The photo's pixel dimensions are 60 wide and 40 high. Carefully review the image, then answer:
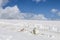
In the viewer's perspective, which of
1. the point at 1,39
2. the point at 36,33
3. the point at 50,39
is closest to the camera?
the point at 1,39

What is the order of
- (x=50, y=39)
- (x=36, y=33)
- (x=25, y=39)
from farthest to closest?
1. (x=36, y=33)
2. (x=50, y=39)
3. (x=25, y=39)

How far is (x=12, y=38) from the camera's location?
8062mm

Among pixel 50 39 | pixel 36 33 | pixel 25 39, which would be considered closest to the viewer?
pixel 25 39

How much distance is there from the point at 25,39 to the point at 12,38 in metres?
0.61

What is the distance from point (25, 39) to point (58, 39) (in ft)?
6.46

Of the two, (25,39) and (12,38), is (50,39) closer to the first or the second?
(25,39)

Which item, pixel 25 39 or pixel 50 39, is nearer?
pixel 25 39

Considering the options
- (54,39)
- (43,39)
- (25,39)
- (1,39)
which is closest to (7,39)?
(1,39)

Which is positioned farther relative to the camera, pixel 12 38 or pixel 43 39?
pixel 43 39

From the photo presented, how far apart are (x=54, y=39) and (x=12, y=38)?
2280 millimetres

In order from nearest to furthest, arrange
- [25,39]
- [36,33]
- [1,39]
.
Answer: [1,39]
[25,39]
[36,33]

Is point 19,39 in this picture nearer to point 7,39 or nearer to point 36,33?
point 7,39

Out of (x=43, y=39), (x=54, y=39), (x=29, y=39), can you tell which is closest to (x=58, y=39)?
(x=54, y=39)

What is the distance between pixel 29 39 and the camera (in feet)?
27.3
